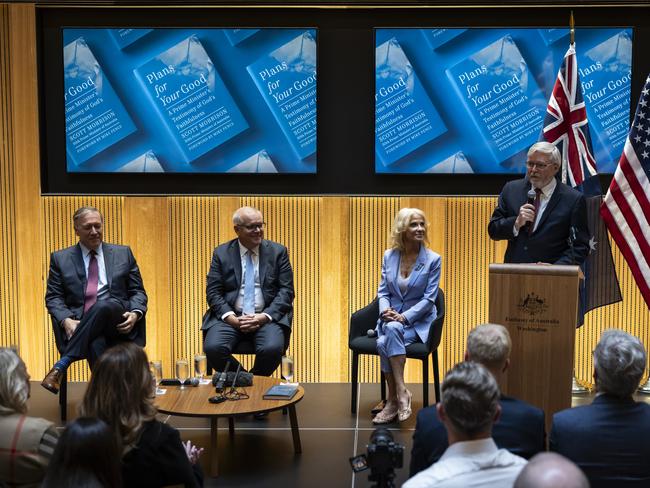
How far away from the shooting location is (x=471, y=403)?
265cm

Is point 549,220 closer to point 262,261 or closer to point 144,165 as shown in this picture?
point 262,261

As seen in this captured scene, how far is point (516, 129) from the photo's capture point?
6930mm

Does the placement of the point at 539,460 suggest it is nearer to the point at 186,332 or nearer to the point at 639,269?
the point at 639,269

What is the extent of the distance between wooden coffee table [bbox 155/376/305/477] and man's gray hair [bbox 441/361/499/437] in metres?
2.23

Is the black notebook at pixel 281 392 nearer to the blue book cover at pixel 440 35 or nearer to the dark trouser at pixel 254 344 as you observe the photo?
the dark trouser at pixel 254 344

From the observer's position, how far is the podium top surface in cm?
464

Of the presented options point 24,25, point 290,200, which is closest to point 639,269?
point 290,200

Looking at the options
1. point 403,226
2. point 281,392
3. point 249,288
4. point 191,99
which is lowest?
point 281,392

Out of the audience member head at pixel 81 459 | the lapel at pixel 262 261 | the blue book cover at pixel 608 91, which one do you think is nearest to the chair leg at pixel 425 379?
the lapel at pixel 262 261

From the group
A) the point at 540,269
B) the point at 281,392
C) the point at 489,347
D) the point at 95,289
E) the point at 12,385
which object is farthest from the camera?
the point at 95,289

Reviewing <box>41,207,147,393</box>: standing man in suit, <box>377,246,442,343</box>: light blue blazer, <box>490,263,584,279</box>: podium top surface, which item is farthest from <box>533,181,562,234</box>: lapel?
<box>41,207,147,393</box>: standing man in suit

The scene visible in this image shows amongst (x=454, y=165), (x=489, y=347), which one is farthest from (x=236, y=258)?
(x=489, y=347)

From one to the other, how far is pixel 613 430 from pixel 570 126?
3.53 m

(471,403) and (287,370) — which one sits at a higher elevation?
(471,403)
